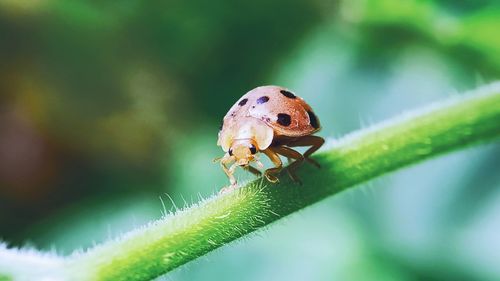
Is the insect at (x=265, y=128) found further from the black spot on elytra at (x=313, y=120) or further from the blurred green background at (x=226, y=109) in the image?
the blurred green background at (x=226, y=109)

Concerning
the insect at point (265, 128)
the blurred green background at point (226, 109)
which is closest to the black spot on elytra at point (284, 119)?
the insect at point (265, 128)

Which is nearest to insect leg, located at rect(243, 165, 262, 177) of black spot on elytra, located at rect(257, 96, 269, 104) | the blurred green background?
black spot on elytra, located at rect(257, 96, 269, 104)

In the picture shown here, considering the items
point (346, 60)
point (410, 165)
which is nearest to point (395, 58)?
point (346, 60)

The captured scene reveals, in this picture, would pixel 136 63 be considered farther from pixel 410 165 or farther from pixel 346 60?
pixel 410 165

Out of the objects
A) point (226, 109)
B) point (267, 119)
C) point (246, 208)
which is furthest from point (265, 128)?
point (226, 109)

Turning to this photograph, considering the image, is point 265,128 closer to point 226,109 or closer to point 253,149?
point 253,149

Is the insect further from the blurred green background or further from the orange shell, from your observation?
the blurred green background
